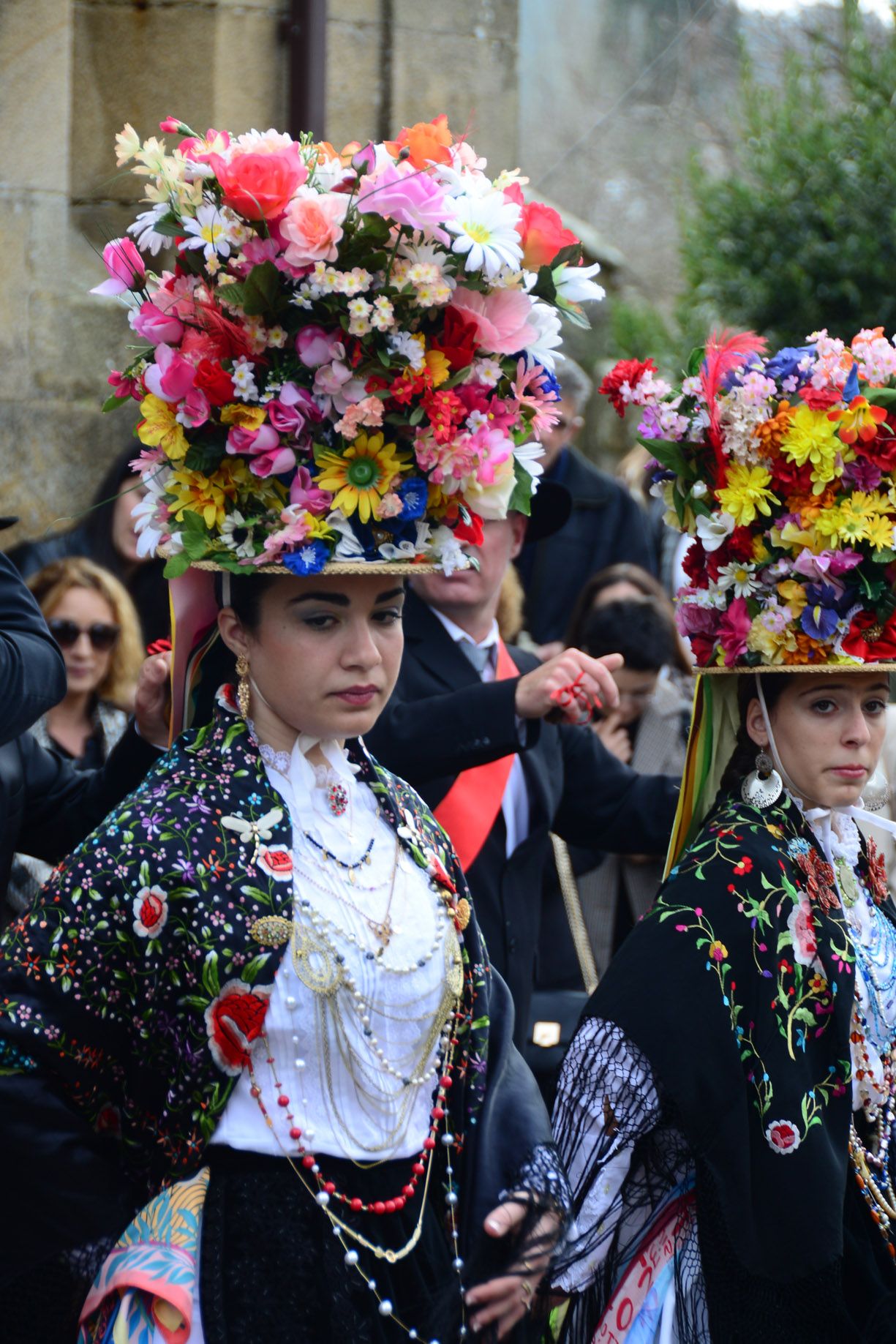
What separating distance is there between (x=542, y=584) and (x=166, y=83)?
2.20 meters

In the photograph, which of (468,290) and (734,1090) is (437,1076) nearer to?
(734,1090)

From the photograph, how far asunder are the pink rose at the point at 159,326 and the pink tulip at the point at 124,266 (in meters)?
0.10

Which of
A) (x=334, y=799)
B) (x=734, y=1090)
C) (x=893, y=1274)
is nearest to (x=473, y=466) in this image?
(x=334, y=799)

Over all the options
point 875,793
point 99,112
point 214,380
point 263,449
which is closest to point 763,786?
point 875,793

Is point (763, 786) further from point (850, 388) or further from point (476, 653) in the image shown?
point (476, 653)

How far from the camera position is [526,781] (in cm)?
413

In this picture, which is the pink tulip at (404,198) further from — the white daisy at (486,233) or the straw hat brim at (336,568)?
the straw hat brim at (336,568)

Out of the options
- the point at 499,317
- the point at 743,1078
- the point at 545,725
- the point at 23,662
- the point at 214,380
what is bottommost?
the point at 743,1078

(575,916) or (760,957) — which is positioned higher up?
(760,957)

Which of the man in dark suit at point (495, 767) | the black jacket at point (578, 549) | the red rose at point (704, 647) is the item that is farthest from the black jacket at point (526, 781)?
the black jacket at point (578, 549)

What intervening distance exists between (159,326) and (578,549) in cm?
385

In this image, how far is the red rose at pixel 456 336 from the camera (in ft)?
9.20

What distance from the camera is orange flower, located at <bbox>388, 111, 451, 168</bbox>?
2.75 m

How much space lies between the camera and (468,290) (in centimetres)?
278
